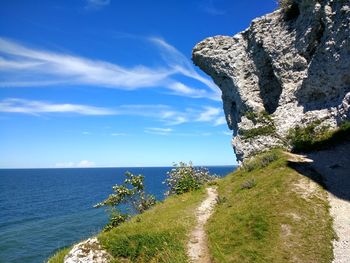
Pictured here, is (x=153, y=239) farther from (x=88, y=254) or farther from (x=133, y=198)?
(x=133, y=198)

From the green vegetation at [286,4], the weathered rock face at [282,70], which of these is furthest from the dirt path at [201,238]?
the green vegetation at [286,4]

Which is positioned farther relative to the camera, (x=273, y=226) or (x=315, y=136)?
(x=315, y=136)

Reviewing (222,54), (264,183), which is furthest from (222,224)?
(222,54)

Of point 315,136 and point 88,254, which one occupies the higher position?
point 315,136

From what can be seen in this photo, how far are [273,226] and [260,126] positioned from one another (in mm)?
23909

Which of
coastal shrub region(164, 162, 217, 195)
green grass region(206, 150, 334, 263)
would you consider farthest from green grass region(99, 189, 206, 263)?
coastal shrub region(164, 162, 217, 195)

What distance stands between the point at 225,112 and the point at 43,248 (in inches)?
1644

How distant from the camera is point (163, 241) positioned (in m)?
22.2

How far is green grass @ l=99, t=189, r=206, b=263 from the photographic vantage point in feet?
69.6

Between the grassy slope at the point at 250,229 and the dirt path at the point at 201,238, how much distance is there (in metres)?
0.44

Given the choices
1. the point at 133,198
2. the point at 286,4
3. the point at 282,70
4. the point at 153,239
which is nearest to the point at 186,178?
the point at 133,198

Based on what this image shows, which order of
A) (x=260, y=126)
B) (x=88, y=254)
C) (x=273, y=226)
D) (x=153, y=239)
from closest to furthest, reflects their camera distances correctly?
(x=273, y=226)
(x=88, y=254)
(x=153, y=239)
(x=260, y=126)

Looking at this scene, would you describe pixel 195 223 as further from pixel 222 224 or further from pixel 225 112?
pixel 225 112

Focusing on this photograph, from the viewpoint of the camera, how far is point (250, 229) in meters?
20.5
